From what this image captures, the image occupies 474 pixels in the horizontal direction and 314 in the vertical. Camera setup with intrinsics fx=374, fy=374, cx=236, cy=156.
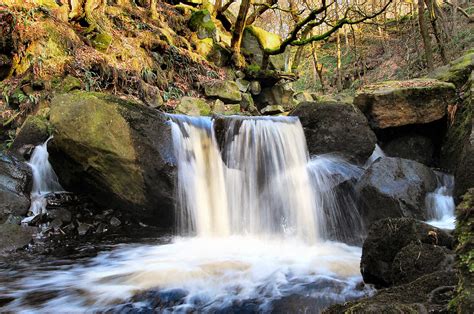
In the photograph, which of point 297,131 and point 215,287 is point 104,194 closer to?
point 215,287

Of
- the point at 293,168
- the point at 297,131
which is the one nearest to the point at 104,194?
the point at 293,168

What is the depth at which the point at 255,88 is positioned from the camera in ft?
46.7

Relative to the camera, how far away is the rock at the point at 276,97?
48.0ft

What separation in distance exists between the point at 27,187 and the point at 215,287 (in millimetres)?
4015

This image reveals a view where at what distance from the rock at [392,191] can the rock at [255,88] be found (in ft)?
26.3

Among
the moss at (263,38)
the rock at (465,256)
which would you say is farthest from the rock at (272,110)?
the rock at (465,256)

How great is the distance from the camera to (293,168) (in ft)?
25.2

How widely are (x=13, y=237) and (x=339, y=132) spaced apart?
6.47 metres

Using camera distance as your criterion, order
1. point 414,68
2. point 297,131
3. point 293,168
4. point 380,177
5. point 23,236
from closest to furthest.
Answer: point 23,236 → point 380,177 → point 293,168 → point 297,131 → point 414,68

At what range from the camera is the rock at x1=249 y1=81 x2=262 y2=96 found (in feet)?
46.5

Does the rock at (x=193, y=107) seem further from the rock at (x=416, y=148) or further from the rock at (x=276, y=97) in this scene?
the rock at (x=416, y=148)

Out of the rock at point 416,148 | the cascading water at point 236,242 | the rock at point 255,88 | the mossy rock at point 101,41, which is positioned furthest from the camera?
the rock at point 255,88

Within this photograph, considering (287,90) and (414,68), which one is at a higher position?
(414,68)

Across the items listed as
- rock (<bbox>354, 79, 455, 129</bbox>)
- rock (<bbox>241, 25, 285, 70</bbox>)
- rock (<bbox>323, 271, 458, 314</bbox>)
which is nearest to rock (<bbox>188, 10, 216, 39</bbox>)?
rock (<bbox>241, 25, 285, 70</bbox>)
